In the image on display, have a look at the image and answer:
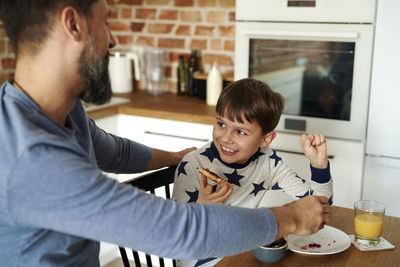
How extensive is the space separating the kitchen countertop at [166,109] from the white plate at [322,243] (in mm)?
1256

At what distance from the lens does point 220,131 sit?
5.38 feet

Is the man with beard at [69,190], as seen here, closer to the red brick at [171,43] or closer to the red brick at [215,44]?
the red brick at [215,44]

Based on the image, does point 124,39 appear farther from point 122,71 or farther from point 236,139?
point 236,139

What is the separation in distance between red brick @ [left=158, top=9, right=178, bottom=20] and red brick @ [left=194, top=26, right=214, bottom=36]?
0.19 m

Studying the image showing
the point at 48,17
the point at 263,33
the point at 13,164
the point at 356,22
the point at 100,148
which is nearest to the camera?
the point at 13,164

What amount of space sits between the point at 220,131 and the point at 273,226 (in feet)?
2.09

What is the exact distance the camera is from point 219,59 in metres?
3.13

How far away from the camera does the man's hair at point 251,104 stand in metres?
1.62

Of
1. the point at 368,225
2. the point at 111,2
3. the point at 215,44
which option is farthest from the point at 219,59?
the point at 368,225

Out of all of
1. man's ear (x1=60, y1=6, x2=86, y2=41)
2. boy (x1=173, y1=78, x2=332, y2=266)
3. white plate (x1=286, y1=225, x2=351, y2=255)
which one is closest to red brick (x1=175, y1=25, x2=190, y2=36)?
boy (x1=173, y1=78, x2=332, y2=266)

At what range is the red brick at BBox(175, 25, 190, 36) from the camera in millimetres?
3226

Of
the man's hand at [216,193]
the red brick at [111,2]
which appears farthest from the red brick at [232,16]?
the man's hand at [216,193]

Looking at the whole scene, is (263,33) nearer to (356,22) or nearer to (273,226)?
(356,22)

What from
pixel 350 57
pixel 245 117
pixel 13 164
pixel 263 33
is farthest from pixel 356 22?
pixel 13 164
